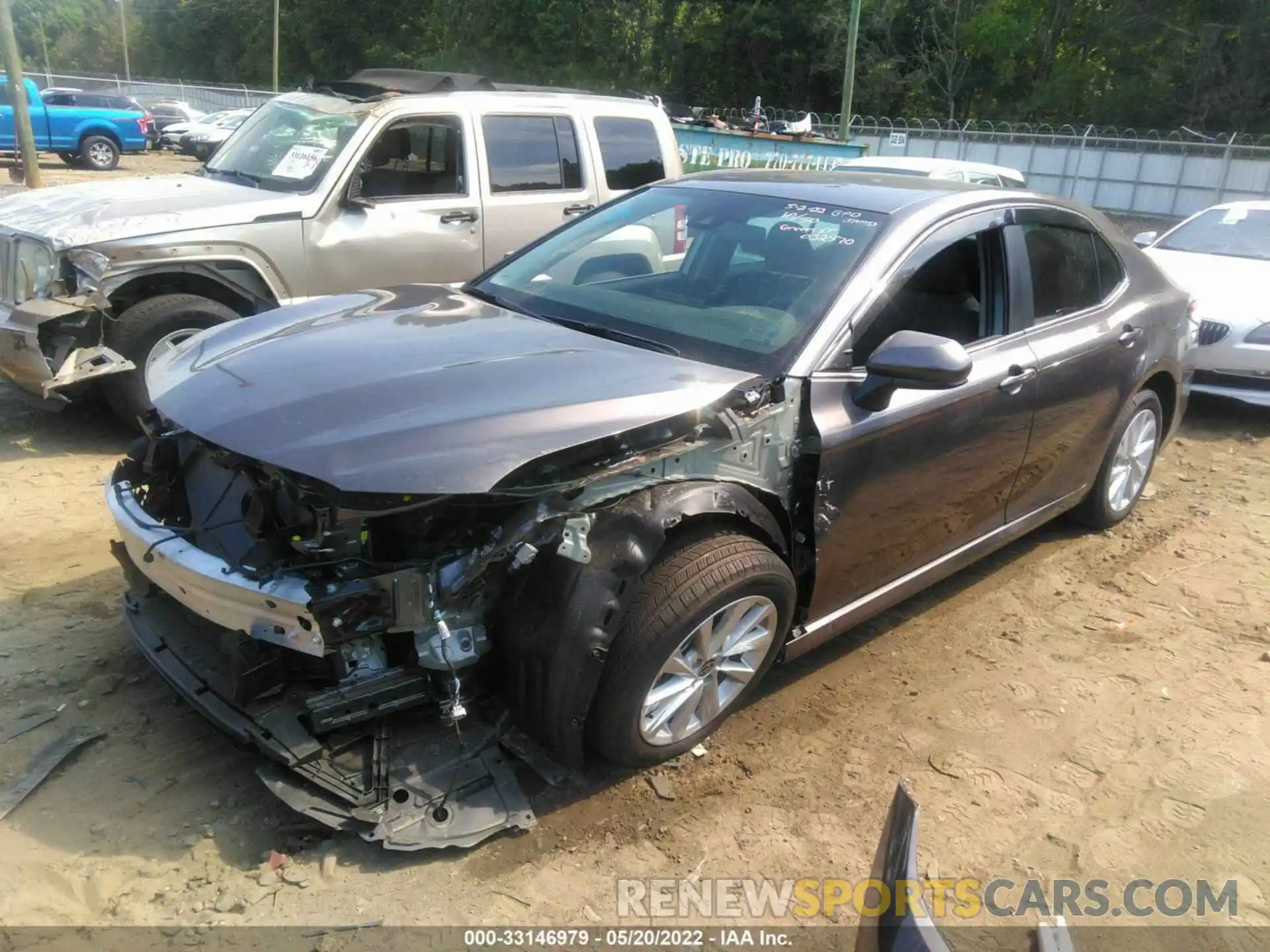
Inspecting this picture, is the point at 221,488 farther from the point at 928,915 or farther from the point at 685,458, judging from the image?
the point at 928,915

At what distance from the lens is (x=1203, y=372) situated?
7098 mm

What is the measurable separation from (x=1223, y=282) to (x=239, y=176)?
735 cm

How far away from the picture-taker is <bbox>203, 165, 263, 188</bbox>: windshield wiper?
6.01m

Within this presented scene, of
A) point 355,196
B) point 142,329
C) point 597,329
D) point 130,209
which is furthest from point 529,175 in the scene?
point 597,329

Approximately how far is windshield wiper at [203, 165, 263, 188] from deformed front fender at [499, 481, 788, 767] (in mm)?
4421

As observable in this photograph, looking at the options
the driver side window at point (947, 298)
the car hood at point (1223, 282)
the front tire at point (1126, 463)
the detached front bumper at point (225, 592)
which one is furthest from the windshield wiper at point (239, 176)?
the car hood at point (1223, 282)

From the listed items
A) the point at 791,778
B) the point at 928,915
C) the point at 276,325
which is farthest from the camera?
the point at 276,325

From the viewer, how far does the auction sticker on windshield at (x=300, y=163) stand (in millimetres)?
5867

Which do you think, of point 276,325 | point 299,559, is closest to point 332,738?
point 299,559

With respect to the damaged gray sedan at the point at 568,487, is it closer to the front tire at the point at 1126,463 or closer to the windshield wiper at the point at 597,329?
the windshield wiper at the point at 597,329

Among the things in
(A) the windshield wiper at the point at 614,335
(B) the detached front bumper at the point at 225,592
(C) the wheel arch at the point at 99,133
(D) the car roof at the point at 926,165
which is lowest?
(B) the detached front bumper at the point at 225,592

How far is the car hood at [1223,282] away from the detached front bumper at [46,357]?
22.1 feet

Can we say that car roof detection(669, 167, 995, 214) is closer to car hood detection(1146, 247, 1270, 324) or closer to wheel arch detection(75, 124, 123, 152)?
car hood detection(1146, 247, 1270, 324)

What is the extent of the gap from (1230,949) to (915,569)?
5.06 feet
